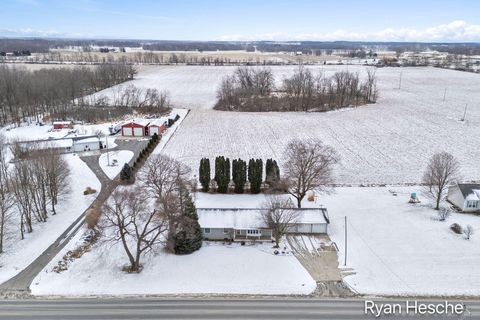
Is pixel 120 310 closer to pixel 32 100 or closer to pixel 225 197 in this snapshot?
pixel 225 197

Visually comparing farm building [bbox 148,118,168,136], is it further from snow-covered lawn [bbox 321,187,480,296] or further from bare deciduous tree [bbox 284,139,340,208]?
snow-covered lawn [bbox 321,187,480,296]

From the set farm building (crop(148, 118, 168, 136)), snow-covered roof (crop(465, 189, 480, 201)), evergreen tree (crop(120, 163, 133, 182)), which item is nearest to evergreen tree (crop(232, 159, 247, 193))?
evergreen tree (crop(120, 163, 133, 182))

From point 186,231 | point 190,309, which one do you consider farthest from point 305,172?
point 190,309

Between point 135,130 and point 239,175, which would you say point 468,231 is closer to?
point 239,175

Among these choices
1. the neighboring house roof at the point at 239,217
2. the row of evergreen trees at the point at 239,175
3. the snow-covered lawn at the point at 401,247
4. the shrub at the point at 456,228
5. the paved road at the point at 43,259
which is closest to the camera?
the paved road at the point at 43,259

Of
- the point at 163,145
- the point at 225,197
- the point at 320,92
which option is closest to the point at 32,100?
the point at 163,145

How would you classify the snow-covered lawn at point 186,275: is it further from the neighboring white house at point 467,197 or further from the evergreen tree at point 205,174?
the neighboring white house at point 467,197

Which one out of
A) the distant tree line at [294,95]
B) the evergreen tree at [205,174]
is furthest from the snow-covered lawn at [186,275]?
the distant tree line at [294,95]
